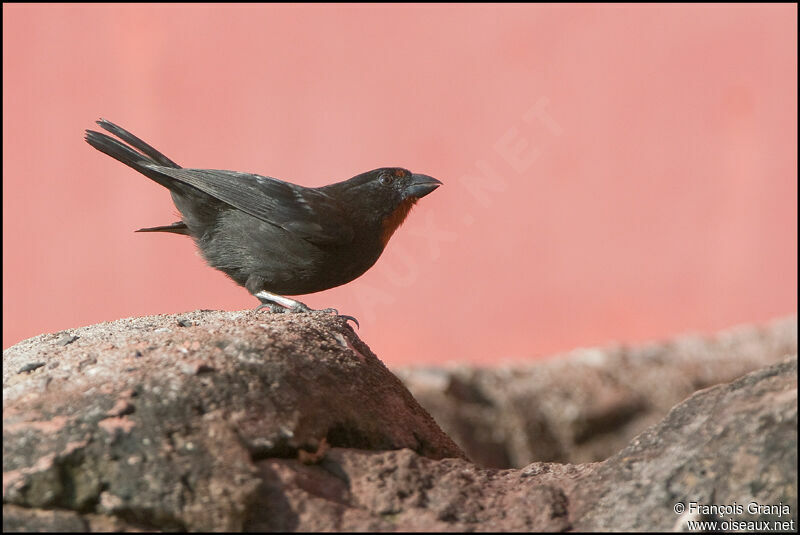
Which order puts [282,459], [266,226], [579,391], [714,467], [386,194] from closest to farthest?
[714,467], [282,459], [266,226], [386,194], [579,391]

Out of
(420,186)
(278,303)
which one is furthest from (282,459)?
(420,186)

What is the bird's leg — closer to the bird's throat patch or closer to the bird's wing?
the bird's wing

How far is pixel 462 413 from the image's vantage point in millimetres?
6586

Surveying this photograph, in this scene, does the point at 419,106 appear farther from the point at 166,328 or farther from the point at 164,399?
the point at 164,399

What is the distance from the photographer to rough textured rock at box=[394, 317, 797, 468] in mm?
6637

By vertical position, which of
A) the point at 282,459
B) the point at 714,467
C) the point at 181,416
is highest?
the point at 181,416

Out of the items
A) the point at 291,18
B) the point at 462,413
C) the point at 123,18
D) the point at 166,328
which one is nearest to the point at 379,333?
the point at 462,413

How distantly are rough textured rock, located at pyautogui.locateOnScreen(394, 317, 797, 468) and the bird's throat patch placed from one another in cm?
180

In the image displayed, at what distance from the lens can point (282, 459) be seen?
2.51m

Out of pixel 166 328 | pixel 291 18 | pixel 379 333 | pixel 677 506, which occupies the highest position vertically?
pixel 291 18

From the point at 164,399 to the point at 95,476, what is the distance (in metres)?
0.27

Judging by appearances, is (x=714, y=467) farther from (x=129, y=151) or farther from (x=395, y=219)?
(x=129, y=151)

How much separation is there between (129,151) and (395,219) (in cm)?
131

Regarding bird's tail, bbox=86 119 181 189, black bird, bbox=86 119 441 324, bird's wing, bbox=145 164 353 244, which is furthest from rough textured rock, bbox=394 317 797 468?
bird's tail, bbox=86 119 181 189
